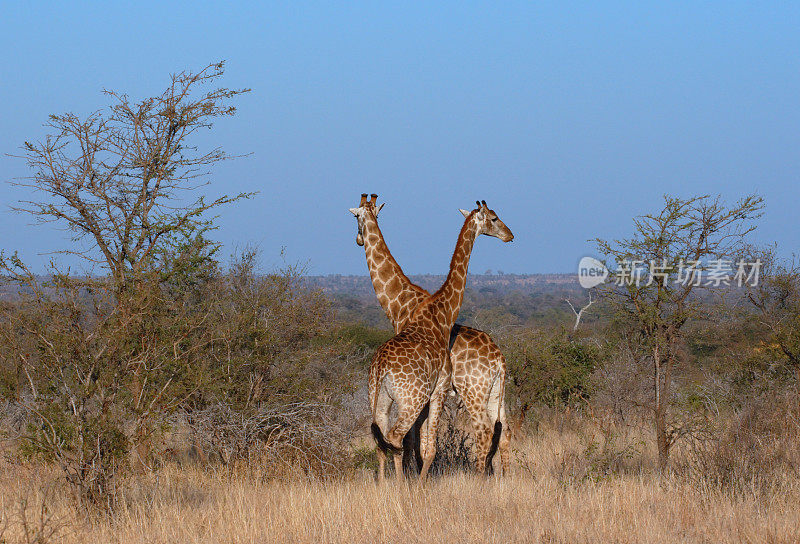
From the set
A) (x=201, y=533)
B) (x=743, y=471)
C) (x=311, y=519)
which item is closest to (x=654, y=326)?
(x=743, y=471)

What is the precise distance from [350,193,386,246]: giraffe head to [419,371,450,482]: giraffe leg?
1.92 m

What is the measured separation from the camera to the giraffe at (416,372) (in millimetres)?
7391

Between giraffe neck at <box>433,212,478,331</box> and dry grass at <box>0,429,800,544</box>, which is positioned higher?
giraffe neck at <box>433,212,478,331</box>

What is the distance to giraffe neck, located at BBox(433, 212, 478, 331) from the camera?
8586mm

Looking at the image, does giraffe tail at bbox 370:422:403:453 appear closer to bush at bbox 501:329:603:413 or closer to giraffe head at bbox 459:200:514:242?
giraffe head at bbox 459:200:514:242

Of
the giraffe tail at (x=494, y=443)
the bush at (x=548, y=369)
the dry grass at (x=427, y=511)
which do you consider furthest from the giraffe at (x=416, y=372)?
the bush at (x=548, y=369)

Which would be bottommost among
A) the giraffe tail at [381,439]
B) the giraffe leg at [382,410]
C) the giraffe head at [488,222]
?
the giraffe tail at [381,439]

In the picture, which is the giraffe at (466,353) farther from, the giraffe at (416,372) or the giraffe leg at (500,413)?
the giraffe at (416,372)

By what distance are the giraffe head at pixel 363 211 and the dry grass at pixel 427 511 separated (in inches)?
105

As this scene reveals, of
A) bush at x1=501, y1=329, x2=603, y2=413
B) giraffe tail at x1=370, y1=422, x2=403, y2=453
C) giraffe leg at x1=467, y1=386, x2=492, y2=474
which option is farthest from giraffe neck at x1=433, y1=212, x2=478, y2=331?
bush at x1=501, y1=329, x2=603, y2=413

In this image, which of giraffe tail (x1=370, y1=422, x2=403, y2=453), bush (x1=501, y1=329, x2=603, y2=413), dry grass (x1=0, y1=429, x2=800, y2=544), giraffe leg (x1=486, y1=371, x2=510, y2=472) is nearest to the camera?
dry grass (x1=0, y1=429, x2=800, y2=544)

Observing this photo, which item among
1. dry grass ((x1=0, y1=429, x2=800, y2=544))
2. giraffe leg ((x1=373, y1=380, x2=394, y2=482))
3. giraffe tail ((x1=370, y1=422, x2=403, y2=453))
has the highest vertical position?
giraffe leg ((x1=373, y1=380, x2=394, y2=482))

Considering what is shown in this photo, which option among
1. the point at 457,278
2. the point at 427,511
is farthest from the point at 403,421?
the point at 457,278

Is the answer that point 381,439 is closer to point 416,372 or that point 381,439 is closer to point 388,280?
point 416,372
